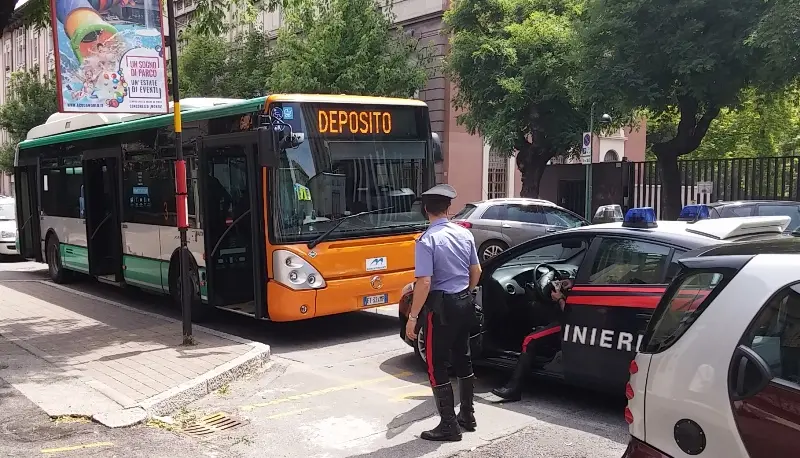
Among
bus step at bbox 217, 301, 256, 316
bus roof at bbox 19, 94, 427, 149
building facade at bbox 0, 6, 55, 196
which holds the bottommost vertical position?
bus step at bbox 217, 301, 256, 316

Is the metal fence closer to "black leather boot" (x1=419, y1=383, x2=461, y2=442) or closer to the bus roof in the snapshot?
the bus roof

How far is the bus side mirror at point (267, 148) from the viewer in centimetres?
772

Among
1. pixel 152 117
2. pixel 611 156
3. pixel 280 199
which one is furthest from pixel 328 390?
pixel 611 156

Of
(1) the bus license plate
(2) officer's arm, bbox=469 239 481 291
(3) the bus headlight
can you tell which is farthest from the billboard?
(2) officer's arm, bbox=469 239 481 291

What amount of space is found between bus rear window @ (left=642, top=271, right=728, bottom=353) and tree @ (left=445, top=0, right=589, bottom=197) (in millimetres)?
15824

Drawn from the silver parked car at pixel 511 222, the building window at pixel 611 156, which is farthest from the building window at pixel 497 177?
the silver parked car at pixel 511 222

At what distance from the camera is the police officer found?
5.05m

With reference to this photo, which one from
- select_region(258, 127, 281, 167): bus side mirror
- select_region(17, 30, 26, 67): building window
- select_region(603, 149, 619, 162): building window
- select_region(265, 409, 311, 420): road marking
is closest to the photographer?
select_region(265, 409, 311, 420): road marking

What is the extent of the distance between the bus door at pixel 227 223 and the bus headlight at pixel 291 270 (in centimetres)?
74

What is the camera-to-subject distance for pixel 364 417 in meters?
5.89

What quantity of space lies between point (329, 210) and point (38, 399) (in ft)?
11.9

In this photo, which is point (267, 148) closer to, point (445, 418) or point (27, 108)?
point (445, 418)

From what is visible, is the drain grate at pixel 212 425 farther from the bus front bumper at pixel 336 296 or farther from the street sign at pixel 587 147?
the street sign at pixel 587 147

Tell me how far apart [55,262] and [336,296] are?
801cm
